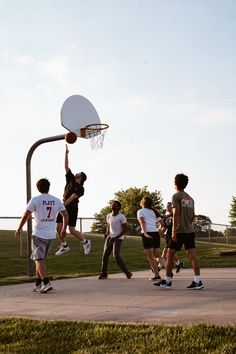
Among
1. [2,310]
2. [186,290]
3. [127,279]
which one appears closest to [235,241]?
[127,279]

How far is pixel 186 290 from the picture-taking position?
8555mm

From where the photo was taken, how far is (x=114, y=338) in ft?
15.9

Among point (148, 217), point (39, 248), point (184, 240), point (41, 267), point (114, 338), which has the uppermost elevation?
point (148, 217)

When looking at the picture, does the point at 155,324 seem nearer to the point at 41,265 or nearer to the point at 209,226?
the point at 41,265

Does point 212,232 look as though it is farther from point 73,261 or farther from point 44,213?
point 44,213

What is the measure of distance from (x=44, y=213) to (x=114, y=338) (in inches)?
164

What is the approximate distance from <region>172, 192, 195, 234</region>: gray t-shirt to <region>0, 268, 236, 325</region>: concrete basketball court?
100 centimetres

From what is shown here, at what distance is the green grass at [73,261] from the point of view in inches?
535

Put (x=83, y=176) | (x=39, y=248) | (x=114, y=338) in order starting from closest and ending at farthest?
1. (x=114, y=338)
2. (x=39, y=248)
3. (x=83, y=176)

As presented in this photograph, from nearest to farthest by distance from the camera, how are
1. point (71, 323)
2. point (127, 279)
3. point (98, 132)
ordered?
1. point (71, 323)
2. point (127, 279)
3. point (98, 132)

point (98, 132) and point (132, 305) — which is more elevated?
point (98, 132)

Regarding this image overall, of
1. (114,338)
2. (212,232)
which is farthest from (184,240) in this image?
(212,232)

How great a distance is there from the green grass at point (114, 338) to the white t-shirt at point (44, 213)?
11.1ft

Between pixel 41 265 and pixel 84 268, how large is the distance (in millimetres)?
6628
